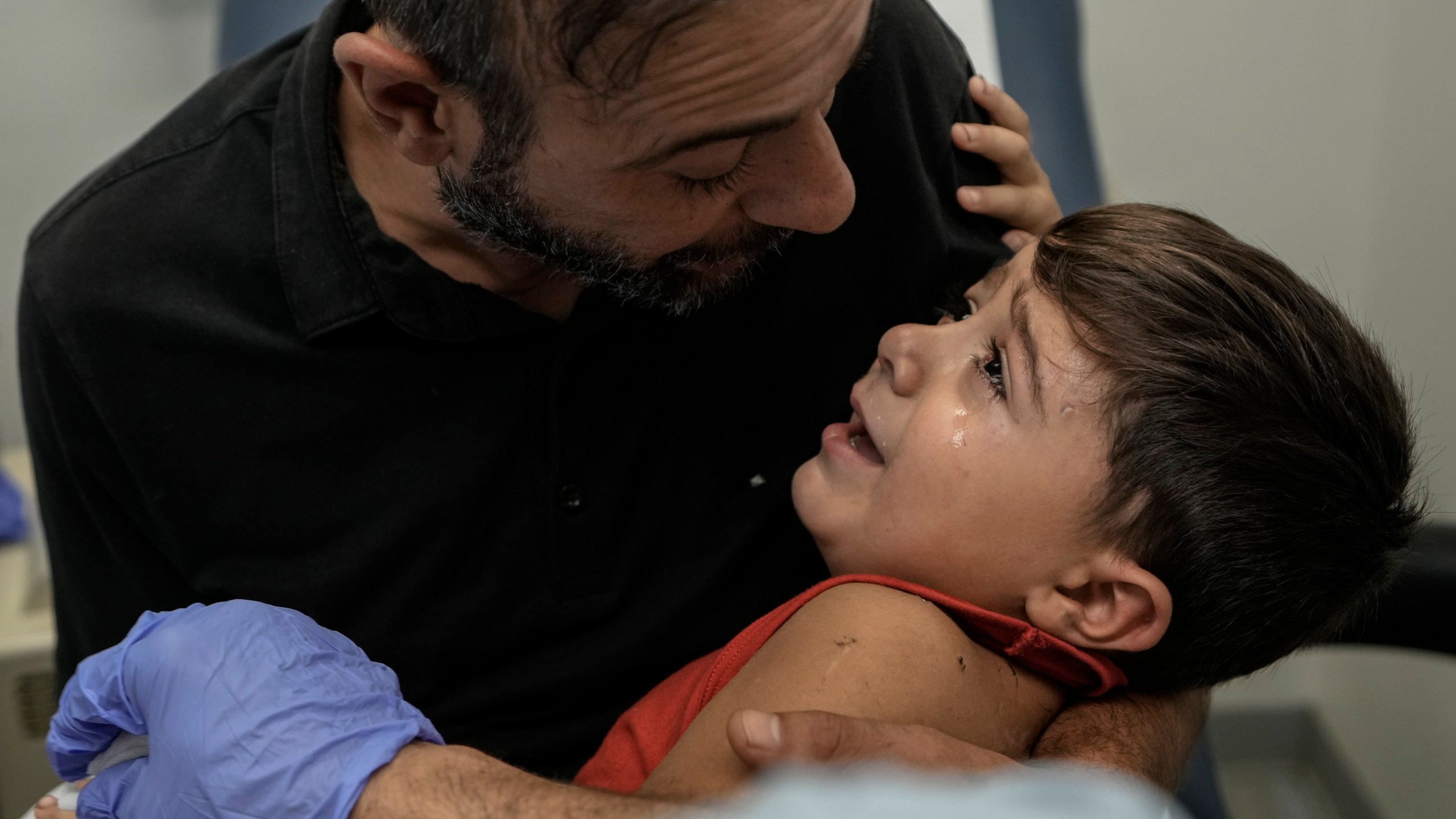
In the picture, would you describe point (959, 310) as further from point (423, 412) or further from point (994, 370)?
point (423, 412)

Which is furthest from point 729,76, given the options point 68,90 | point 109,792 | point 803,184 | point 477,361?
point 68,90

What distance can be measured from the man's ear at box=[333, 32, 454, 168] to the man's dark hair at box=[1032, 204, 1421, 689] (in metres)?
0.55

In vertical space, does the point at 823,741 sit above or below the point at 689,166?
below

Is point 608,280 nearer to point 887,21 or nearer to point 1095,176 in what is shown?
point 887,21

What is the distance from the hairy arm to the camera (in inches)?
33.9

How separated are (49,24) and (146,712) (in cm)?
176

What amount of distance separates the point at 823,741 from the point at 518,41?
0.54 metres

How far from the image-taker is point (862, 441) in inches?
45.2

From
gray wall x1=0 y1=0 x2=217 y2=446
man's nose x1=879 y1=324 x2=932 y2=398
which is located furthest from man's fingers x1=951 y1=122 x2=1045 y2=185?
gray wall x1=0 y1=0 x2=217 y2=446

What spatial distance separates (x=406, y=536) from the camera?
1130mm

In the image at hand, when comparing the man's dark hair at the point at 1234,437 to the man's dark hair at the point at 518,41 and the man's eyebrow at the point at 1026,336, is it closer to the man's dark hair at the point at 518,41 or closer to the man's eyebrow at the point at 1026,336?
the man's eyebrow at the point at 1026,336

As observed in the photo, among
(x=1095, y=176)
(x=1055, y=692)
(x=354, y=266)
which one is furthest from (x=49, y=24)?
(x=1055, y=692)

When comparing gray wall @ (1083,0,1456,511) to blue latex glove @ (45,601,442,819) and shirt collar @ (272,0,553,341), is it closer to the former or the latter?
shirt collar @ (272,0,553,341)

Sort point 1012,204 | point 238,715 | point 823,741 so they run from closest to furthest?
1. point 823,741
2. point 238,715
3. point 1012,204
